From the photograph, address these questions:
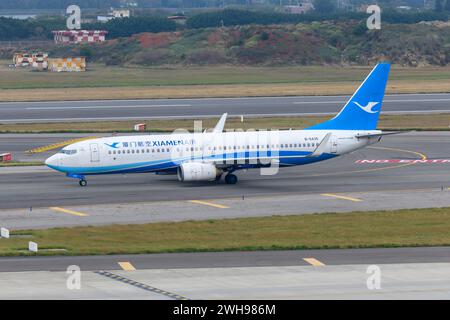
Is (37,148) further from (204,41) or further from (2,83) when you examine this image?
(204,41)

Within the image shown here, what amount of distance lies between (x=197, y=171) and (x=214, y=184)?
8.54 feet

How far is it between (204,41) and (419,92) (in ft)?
221

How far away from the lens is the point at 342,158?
85.2 m

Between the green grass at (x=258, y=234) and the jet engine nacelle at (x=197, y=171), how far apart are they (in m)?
12.6

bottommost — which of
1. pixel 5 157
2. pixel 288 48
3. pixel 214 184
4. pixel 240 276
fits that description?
pixel 214 184

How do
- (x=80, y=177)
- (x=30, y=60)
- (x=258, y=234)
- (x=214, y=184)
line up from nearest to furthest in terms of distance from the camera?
(x=258, y=234)
(x=80, y=177)
(x=214, y=184)
(x=30, y=60)

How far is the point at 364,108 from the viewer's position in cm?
7606

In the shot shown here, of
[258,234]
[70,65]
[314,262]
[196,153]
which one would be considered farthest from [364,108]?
[70,65]

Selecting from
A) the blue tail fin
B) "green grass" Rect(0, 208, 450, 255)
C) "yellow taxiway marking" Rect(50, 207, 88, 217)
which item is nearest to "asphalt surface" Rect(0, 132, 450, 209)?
"yellow taxiway marking" Rect(50, 207, 88, 217)

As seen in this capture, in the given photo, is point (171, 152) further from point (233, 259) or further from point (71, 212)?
point (233, 259)

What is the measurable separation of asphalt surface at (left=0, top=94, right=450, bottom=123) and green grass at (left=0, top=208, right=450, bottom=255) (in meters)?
56.7

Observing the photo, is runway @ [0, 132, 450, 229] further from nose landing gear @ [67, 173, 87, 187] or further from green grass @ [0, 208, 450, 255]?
green grass @ [0, 208, 450, 255]

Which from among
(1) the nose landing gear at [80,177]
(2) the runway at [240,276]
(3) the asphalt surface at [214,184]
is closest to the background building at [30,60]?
(3) the asphalt surface at [214,184]
